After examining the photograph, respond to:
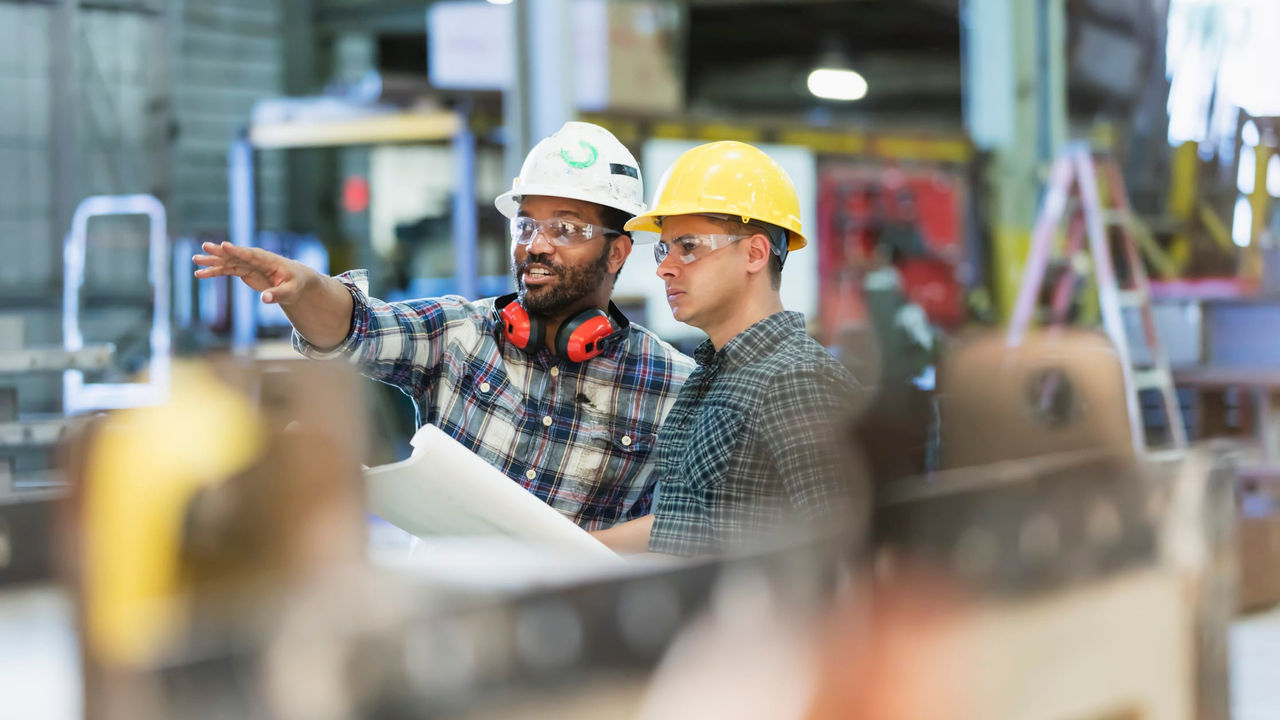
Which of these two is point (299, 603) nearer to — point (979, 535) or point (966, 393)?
point (979, 535)

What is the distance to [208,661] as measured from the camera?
510 millimetres

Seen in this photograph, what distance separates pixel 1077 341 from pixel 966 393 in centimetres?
17

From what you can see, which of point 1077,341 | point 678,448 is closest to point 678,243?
point 678,448

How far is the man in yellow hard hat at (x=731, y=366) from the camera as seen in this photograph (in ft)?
6.19

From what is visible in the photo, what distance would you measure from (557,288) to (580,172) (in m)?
0.23

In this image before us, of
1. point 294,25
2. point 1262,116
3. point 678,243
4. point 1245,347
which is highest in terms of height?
point 294,25

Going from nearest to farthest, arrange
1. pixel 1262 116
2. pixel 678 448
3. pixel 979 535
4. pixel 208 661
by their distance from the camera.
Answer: pixel 208 661 → pixel 979 535 → pixel 678 448 → pixel 1262 116

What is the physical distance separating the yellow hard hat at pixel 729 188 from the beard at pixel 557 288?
21 centimetres

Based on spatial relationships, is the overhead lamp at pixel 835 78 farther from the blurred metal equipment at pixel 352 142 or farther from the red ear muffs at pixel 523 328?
the red ear muffs at pixel 523 328

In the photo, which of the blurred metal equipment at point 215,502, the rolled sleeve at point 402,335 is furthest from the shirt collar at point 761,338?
the blurred metal equipment at point 215,502

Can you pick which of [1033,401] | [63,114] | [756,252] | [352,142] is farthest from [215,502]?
[63,114]

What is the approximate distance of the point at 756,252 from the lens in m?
2.22

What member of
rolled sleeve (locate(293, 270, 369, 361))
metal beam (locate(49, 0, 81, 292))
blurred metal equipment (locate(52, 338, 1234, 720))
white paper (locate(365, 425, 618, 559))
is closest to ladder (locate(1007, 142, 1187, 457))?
rolled sleeve (locate(293, 270, 369, 361))

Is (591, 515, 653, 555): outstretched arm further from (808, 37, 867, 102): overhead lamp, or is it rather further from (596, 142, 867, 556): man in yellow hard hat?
(808, 37, 867, 102): overhead lamp
